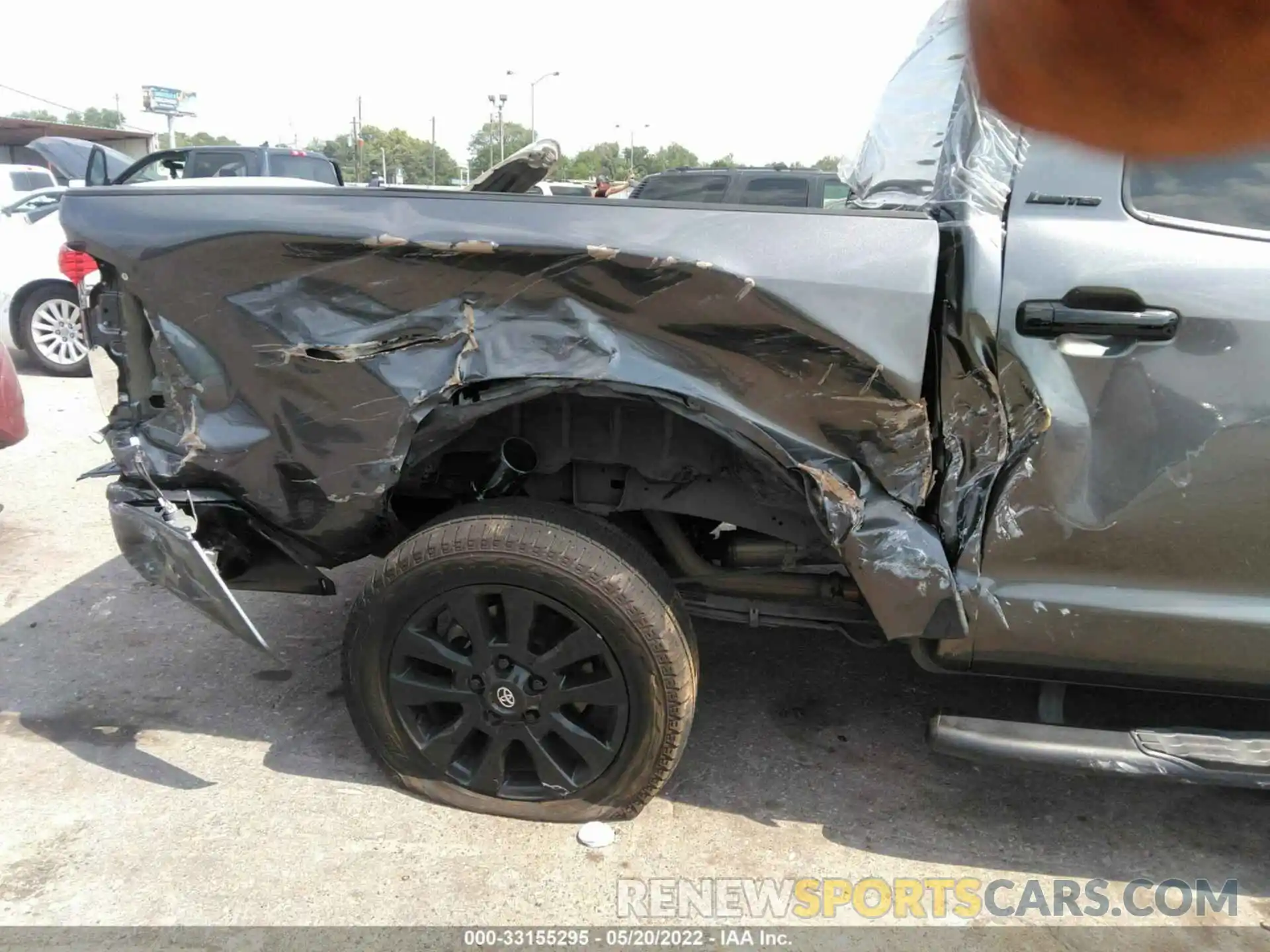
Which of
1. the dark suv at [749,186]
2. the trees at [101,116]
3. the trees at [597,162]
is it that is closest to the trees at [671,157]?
the trees at [597,162]

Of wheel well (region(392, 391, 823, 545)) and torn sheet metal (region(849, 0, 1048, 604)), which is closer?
torn sheet metal (region(849, 0, 1048, 604))

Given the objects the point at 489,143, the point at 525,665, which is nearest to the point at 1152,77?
the point at 525,665

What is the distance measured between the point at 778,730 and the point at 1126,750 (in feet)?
3.80

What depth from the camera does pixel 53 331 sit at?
25.7 feet

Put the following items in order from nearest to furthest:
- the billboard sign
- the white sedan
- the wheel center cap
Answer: the wheel center cap, the white sedan, the billboard sign

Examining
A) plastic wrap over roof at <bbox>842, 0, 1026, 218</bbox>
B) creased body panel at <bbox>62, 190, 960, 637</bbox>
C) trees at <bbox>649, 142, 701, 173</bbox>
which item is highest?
trees at <bbox>649, 142, 701, 173</bbox>

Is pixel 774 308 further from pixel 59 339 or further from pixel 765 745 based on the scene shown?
pixel 59 339

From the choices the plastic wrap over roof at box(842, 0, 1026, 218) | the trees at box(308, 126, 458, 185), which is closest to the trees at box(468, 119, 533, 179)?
the trees at box(308, 126, 458, 185)

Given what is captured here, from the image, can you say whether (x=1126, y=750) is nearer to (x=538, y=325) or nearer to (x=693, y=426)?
(x=693, y=426)

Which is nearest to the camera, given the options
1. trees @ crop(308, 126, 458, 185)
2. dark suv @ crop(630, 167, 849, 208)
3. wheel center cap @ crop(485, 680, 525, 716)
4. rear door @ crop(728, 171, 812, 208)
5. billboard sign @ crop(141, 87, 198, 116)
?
wheel center cap @ crop(485, 680, 525, 716)

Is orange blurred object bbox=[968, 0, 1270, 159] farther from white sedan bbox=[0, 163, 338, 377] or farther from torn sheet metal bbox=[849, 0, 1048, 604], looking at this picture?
white sedan bbox=[0, 163, 338, 377]

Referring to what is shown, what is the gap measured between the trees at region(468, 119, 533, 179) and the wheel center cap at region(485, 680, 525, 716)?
2223 inches

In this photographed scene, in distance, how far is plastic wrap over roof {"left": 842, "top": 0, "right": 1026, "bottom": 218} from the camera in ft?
7.29

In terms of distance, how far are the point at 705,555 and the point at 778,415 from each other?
816 mm
